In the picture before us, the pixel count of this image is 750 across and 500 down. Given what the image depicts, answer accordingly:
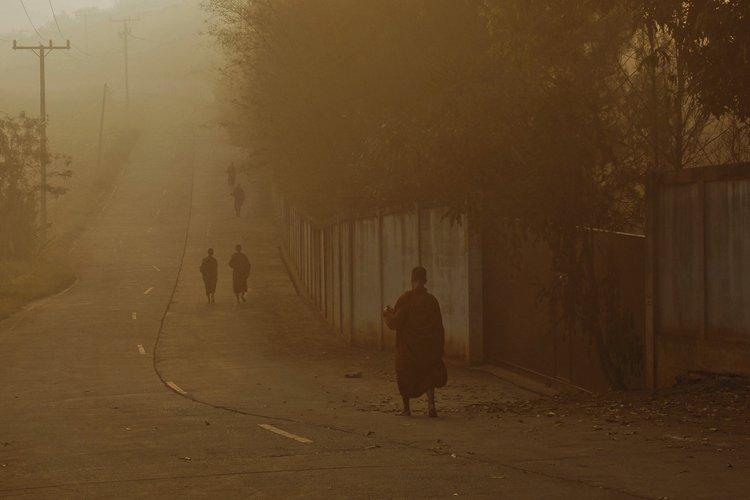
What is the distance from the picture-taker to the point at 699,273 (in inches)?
547

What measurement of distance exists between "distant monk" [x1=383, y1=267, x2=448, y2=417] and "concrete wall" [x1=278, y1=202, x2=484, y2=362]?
2.17 m

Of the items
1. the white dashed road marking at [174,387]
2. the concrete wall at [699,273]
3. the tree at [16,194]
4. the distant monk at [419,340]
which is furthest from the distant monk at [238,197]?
the concrete wall at [699,273]

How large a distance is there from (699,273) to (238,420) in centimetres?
550

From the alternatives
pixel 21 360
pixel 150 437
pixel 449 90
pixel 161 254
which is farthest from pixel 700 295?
pixel 161 254

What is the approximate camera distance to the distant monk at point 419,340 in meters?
14.8

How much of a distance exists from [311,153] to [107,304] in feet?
25.7

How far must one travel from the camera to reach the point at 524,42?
1468cm

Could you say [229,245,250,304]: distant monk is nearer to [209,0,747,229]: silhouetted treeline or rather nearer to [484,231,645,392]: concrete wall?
[209,0,747,229]: silhouetted treeline

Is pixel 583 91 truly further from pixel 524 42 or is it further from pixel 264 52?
pixel 264 52

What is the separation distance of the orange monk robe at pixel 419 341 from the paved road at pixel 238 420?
562 millimetres

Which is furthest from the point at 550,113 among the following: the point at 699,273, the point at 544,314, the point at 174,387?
the point at 174,387

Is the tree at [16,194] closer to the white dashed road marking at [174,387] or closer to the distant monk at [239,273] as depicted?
the distant monk at [239,273]

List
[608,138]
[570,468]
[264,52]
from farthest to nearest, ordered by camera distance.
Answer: [264,52] → [608,138] → [570,468]

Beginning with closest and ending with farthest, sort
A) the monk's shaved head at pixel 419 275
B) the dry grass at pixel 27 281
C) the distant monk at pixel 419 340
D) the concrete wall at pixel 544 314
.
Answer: the monk's shaved head at pixel 419 275
the distant monk at pixel 419 340
the concrete wall at pixel 544 314
the dry grass at pixel 27 281
